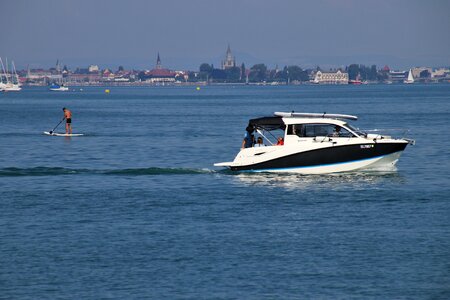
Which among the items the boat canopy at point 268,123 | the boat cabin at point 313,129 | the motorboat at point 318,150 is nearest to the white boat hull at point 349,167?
the motorboat at point 318,150

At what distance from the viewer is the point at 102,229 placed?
102 feet

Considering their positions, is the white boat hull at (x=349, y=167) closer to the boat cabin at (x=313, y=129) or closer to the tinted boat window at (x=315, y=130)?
the boat cabin at (x=313, y=129)

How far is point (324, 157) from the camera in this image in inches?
1662

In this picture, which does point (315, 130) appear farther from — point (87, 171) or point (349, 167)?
point (87, 171)

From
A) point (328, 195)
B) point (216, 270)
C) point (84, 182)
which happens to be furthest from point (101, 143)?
point (216, 270)

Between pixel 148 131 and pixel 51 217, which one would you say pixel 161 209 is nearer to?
pixel 51 217

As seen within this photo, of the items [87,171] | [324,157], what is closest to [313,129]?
[324,157]

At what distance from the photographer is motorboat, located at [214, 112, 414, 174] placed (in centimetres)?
4216

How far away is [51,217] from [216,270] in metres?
9.86

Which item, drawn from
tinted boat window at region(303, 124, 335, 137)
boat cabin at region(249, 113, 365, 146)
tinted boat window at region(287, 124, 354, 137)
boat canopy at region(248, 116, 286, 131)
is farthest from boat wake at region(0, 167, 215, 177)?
tinted boat window at region(303, 124, 335, 137)

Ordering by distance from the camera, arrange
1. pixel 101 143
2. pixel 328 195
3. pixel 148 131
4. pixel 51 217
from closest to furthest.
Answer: pixel 51 217 < pixel 328 195 < pixel 101 143 < pixel 148 131

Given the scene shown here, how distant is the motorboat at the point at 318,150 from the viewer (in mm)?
42156

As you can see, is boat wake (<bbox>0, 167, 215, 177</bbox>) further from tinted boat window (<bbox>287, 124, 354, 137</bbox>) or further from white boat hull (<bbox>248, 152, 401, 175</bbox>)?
tinted boat window (<bbox>287, 124, 354, 137</bbox>)

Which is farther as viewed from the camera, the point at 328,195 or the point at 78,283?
the point at 328,195
